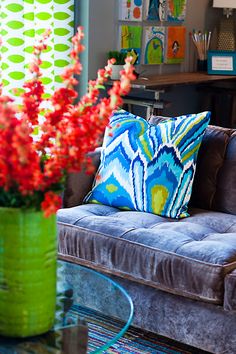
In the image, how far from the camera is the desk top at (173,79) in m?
4.35

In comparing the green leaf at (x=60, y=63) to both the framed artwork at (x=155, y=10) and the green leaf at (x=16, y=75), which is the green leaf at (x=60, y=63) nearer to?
the green leaf at (x=16, y=75)

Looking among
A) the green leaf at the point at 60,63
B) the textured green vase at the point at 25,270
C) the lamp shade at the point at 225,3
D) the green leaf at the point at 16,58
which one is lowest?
the textured green vase at the point at 25,270

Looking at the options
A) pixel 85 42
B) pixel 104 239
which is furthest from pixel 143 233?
pixel 85 42

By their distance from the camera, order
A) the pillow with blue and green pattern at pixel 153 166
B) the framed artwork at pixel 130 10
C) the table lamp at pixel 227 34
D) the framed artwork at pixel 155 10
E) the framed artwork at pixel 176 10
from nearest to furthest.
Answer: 1. the pillow with blue and green pattern at pixel 153 166
2. the framed artwork at pixel 130 10
3. the framed artwork at pixel 155 10
4. the framed artwork at pixel 176 10
5. the table lamp at pixel 227 34

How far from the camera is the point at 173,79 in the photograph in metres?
4.78

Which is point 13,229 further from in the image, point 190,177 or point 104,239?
Answer: point 190,177

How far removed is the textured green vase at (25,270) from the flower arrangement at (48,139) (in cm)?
5

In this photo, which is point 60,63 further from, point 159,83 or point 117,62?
point 159,83

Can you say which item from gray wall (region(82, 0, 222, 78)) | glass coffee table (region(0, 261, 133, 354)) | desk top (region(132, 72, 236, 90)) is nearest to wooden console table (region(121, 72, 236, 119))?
desk top (region(132, 72, 236, 90))

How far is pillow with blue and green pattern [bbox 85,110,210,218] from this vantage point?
2861 mm

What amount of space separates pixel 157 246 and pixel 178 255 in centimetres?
10

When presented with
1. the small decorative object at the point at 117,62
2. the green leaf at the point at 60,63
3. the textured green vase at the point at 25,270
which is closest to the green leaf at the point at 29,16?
the green leaf at the point at 60,63

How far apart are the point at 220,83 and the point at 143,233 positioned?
3130 millimetres

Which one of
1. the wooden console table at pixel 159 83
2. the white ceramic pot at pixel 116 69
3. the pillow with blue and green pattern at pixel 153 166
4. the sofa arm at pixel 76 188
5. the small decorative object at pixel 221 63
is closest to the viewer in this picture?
the pillow with blue and green pattern at pixel 153 166
